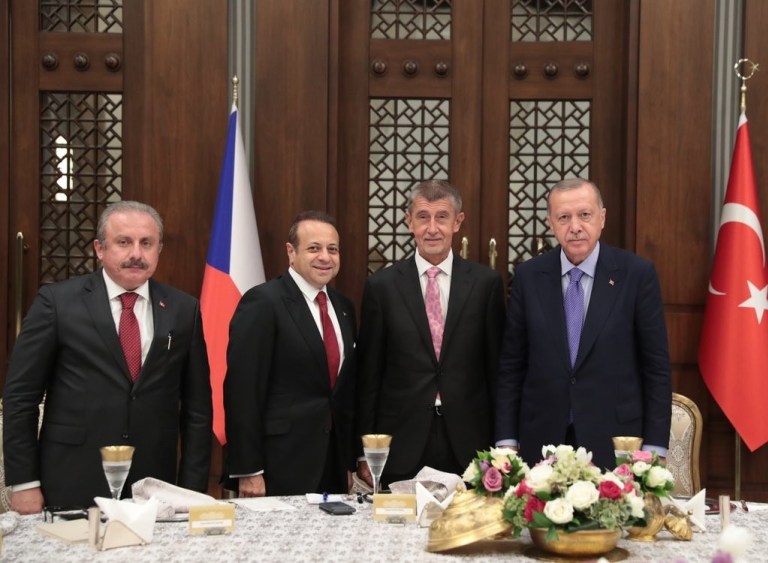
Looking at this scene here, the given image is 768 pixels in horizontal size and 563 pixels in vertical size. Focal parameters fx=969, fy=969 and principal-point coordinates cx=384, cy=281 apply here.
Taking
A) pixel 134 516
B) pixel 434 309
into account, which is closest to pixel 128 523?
pixel 134 516

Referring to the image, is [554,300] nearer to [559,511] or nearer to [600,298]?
[600,298]

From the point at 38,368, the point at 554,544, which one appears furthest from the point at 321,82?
→ the point at 554,544

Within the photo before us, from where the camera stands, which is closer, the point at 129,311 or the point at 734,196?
the point at 129,311

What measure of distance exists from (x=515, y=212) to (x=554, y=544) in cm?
296

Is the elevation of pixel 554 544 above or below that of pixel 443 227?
below

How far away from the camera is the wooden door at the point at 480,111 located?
4.75 meters

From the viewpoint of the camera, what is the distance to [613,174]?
4.76 meters

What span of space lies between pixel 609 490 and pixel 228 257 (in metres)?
2.72

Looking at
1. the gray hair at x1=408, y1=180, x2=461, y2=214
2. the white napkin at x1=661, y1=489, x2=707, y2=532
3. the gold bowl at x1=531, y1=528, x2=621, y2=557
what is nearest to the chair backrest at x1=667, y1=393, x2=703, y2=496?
the gray hair at x1=408, y1=180, x2=461, y2=214

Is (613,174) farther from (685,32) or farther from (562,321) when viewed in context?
(562,321)

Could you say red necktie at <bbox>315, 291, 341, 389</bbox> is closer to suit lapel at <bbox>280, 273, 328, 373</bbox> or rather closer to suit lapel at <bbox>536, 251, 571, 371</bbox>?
suit lapel at <bbox>280, 273, 328, 373</bbox>

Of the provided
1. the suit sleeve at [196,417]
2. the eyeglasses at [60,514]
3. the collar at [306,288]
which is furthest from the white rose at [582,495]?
the collar at [306,288]

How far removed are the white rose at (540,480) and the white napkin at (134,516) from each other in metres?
0.82

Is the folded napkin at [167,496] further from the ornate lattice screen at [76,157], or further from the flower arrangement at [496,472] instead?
the ornate lattice screen at [76,157]
